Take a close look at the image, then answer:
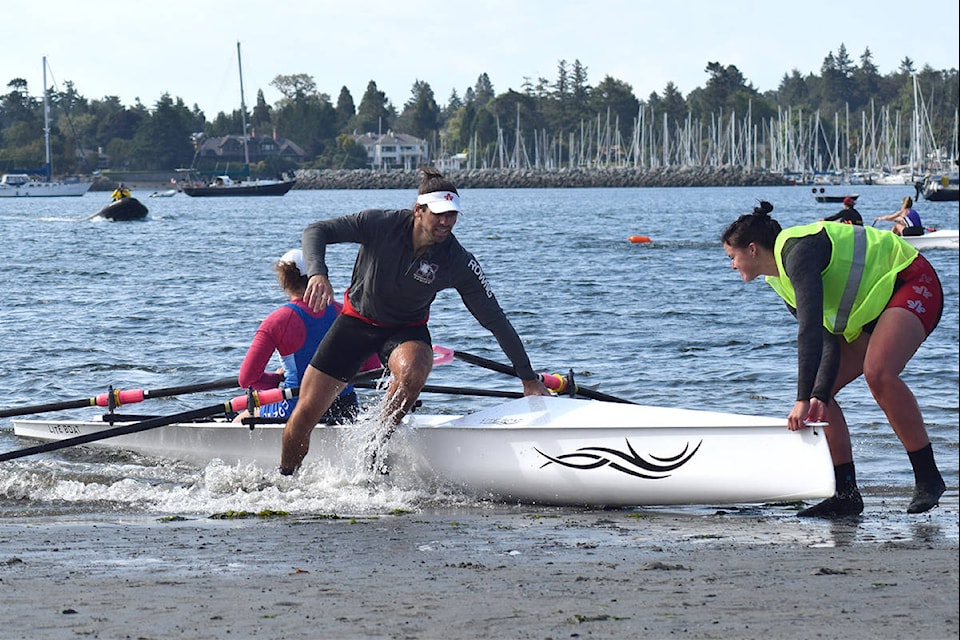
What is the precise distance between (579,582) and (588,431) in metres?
2.09

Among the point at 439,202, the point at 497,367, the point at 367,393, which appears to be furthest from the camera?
the point at 367,393

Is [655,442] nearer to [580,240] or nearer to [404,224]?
[404,224]

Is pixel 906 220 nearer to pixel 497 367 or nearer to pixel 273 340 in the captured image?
pixel 497 367

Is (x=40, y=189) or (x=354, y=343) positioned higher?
(x=40, y=189)

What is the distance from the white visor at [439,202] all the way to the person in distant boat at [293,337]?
120cm

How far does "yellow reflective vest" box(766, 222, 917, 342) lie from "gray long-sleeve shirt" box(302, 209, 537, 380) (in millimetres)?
1657

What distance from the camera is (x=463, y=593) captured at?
5000mm

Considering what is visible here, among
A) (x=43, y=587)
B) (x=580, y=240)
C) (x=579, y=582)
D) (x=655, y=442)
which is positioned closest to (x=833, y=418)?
(x=655, y=442)

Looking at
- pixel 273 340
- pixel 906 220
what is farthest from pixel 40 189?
pixel 273 340

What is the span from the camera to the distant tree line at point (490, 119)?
14412cm

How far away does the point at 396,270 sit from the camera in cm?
688

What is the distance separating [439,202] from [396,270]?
18.3 inches

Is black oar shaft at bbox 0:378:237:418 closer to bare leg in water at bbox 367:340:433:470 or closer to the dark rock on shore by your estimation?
bare leg in water at bbox 367:340:433:470

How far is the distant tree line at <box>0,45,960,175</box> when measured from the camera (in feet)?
473
